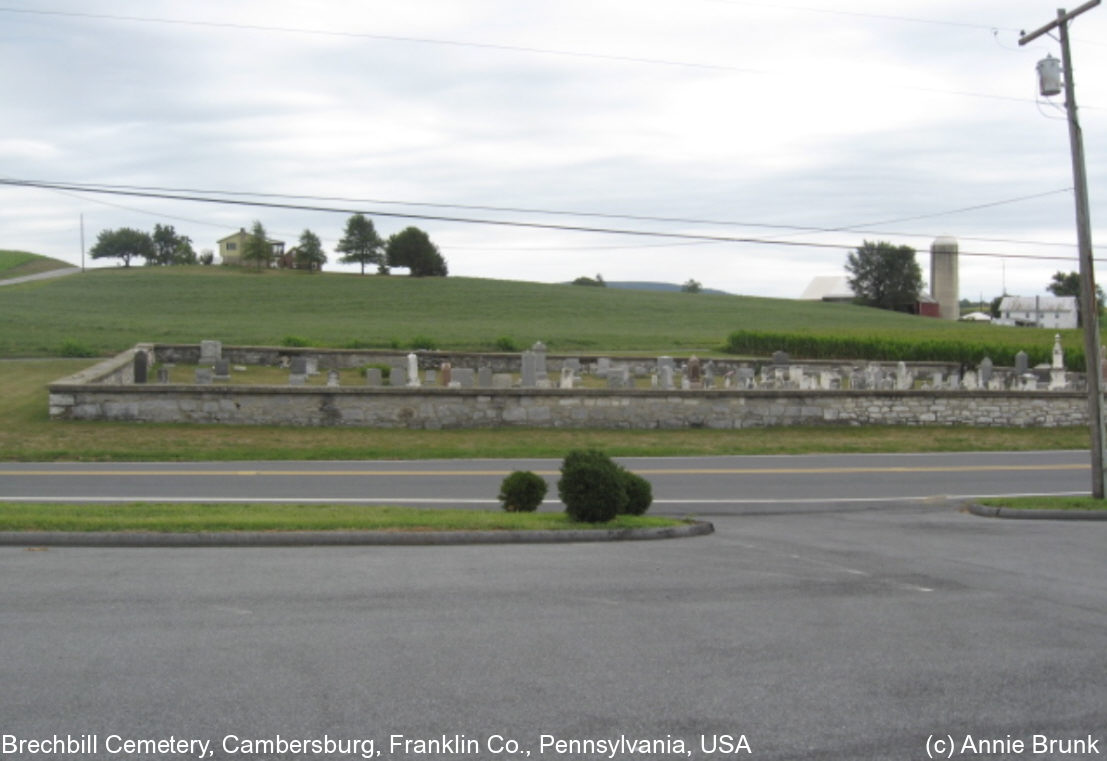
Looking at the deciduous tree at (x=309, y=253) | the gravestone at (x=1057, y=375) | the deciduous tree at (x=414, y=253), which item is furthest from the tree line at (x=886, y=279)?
the gravestone at (x=1057, y=375)

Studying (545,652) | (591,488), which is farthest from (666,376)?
(545,652)

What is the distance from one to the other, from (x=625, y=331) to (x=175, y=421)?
41239mm

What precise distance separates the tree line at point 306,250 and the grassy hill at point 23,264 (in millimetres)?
9358

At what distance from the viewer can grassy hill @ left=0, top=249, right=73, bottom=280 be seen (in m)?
108

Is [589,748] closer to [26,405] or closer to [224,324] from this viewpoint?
[26,405]

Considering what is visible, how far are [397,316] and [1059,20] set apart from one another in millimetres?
51817

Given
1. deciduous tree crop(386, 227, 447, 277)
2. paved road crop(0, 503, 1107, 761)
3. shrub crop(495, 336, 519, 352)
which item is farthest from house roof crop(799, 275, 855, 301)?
paved road crop(0, 503, 1107, 761)

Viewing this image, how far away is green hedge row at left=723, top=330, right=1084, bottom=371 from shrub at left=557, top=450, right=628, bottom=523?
3752 centimetres

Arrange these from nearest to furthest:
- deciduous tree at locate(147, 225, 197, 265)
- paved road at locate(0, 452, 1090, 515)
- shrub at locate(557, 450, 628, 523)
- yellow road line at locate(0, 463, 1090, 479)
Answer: shrub at locate(557, 450, 628, 523)
paved road at locate(0, 452, 1090, 515)
yellow road line at locate(0, 463, 1090, 479)
deciduous tree at locate(147, 225, 197, 265)

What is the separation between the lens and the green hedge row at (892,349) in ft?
154

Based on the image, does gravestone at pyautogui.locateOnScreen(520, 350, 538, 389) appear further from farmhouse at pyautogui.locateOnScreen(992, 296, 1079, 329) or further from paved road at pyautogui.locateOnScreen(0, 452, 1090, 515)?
farmhouse at pyautogui.locateOnScreen(992, 296, 1079, 329)

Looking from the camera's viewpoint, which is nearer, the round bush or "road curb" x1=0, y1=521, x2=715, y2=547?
"road curb" x1=0, y1=521, x2=715, y2=547

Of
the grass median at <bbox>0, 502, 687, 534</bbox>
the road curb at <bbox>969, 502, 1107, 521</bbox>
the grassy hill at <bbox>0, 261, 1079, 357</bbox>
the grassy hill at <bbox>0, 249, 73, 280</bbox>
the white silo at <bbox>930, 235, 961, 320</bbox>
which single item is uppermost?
the grassy hill at <bbox>0, 249, 73, 280</bbox>

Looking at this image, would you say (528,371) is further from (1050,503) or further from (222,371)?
(1050,503)
